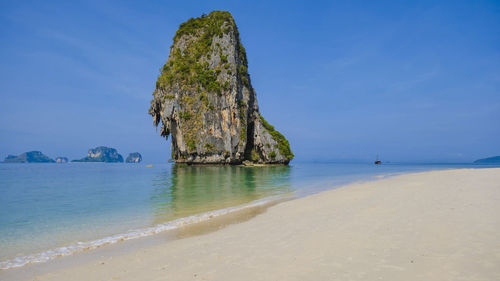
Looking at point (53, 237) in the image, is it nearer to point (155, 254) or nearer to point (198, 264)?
point (155, 254)

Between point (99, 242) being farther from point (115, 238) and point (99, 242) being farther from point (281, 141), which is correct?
point (281, 141)

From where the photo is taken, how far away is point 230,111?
2330 inches

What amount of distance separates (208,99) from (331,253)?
186 feet

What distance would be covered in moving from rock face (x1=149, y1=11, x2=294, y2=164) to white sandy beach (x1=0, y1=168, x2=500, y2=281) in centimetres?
5166

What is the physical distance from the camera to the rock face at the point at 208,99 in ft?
188

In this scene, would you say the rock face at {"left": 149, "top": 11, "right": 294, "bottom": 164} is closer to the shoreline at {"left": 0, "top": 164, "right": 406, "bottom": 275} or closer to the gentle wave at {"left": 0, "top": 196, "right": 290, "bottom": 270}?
the shoreline at {"left": 0, "top": 164, "right": 406, "bottom": 275}

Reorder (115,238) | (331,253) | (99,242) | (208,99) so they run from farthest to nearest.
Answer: (208,99), (115,238), (99,242), (331,253)

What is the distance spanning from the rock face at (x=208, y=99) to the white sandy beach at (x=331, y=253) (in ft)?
169

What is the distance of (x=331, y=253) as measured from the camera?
4281 mm

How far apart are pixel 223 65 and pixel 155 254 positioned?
59.5 metres

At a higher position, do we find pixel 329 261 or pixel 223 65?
pixel 223 65

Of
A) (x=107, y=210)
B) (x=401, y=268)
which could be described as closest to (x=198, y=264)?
(x=401, y=268)

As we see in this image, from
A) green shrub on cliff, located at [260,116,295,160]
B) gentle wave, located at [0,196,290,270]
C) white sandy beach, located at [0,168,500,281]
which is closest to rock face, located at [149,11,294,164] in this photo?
green shrub on cliff, located at [260,116,295,160]

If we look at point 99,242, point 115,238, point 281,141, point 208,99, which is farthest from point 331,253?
point 281,141
